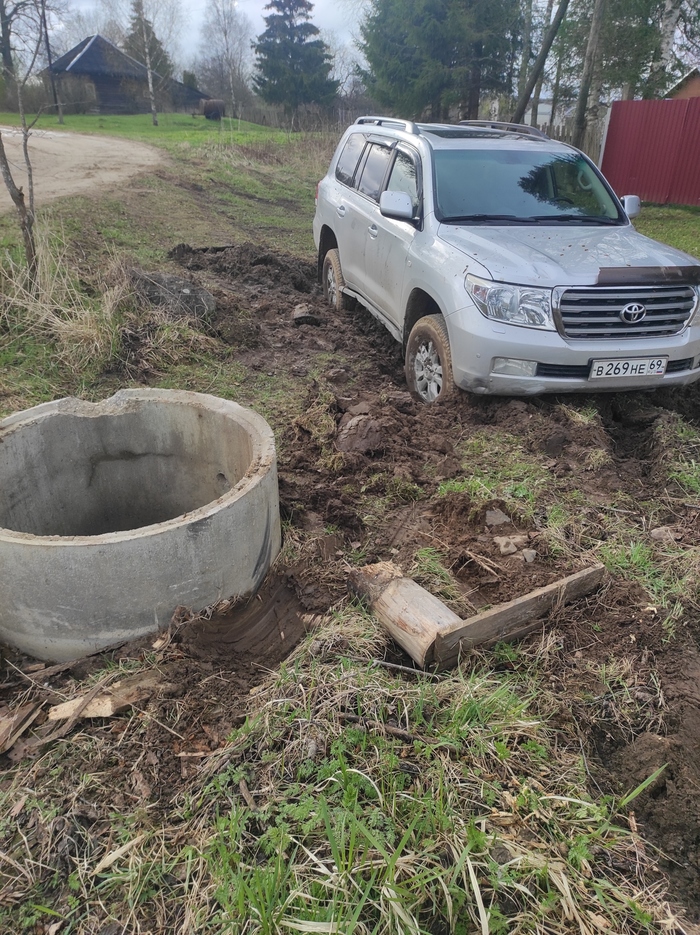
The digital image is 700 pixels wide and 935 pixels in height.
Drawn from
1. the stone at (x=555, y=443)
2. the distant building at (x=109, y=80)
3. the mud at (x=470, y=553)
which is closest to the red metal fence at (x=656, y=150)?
the mud at (x=470, y=553)

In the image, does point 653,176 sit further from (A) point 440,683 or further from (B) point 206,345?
(A) point 440,683

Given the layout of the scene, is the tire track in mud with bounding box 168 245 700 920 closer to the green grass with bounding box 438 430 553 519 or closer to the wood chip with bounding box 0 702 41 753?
the green grass with bounding box 438 430 553 519

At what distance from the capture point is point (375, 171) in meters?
6.50

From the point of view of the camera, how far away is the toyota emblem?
4.54m

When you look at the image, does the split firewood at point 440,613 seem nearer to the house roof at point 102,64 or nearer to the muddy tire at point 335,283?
the muddy tire at point 335,283

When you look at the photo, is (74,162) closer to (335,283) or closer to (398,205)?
(335,283)

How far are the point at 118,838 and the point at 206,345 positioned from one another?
4.82 metres

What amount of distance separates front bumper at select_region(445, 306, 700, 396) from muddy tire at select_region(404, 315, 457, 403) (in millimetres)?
157

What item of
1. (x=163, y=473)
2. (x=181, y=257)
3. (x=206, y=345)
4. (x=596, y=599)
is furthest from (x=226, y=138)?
(x=596, y=599)

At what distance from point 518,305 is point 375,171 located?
2.86m

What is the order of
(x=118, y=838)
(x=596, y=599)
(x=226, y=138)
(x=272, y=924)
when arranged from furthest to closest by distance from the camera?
(x=226, y=138) < (x=596, y=599) < (x=118, y=838) < (x=272, y=924)

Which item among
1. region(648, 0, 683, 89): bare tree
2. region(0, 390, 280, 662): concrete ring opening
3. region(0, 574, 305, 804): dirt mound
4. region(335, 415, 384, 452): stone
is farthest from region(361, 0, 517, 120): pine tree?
region(0, 574, 305, 804): dirt mound

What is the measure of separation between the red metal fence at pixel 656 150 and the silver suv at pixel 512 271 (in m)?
11.5

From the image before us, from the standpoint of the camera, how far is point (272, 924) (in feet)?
6.03
